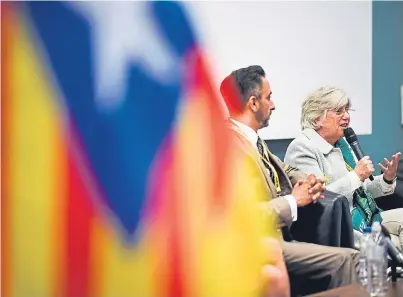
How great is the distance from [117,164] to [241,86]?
668 millimetres

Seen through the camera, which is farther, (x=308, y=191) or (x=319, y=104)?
(x=319, y=104)

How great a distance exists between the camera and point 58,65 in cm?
195

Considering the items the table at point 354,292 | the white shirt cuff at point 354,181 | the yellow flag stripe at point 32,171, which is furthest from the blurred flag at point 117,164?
the white shirt cuff at point 354,181

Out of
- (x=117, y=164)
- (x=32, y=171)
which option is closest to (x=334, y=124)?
(x=117, y=164)

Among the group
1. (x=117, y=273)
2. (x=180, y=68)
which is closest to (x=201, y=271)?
(x=117, y=273)

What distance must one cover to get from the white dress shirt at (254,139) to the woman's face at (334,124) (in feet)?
1.76

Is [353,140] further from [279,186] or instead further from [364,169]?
[279,186]

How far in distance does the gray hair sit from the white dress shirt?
A: 1.64 feet

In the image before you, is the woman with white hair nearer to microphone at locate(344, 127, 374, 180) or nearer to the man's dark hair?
microphone at locate(344, 127, 374, 180)

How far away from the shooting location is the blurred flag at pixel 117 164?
6.29 ft

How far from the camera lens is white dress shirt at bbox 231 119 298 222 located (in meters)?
2.37

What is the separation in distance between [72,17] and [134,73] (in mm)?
278

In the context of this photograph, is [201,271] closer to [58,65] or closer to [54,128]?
[54,128]

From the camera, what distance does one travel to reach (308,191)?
241cm
